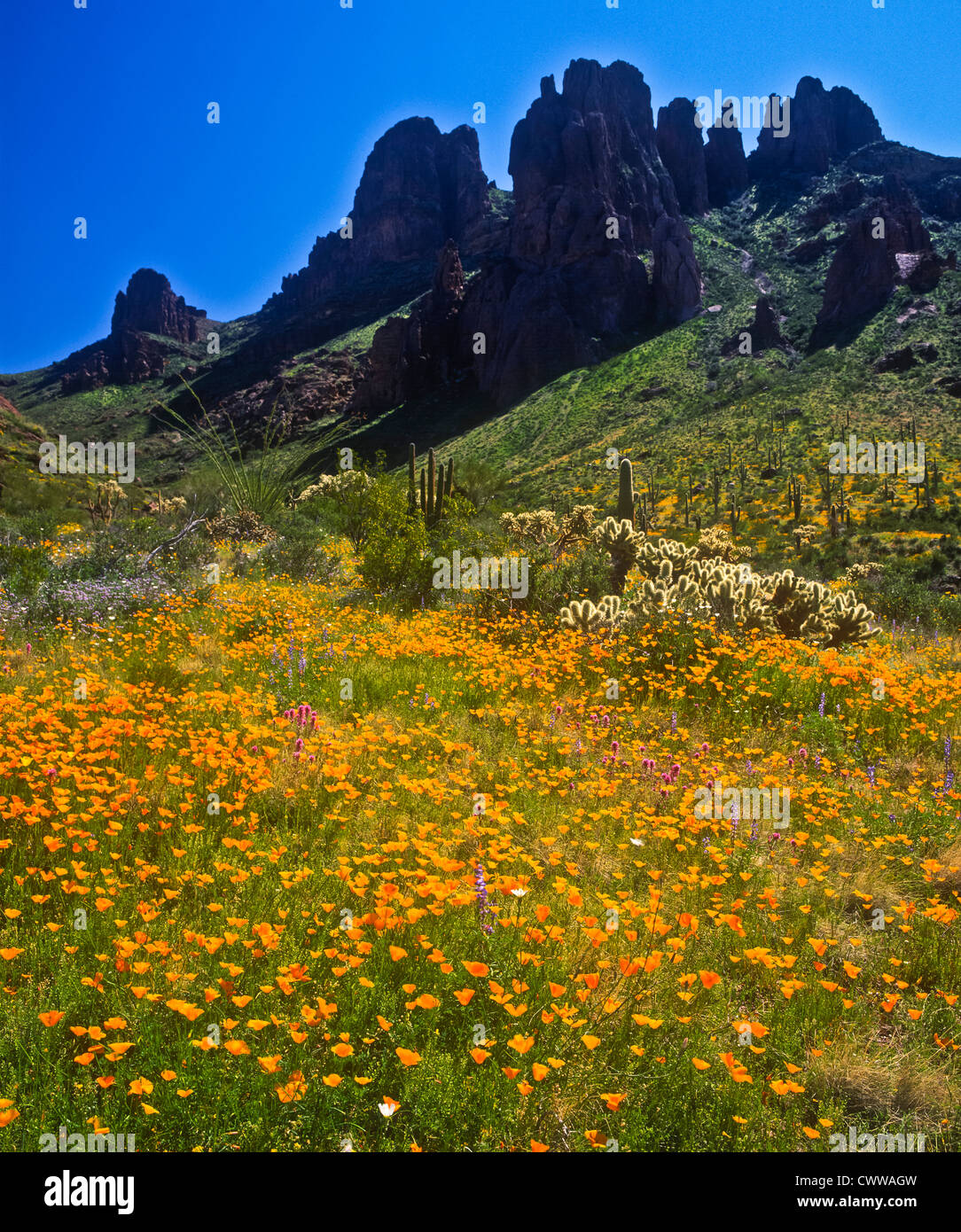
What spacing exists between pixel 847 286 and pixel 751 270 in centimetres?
1887

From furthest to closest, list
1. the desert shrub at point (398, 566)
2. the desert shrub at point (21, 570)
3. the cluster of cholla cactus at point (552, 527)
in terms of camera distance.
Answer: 1. the cluster of cholla cactus at point (552, 527)
2. the desert shrub at point (398, 566)
3. the desert shrub at point (21, 570)

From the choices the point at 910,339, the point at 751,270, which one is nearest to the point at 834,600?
the point at 910,339

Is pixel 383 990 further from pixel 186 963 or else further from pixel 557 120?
pixel 557 120

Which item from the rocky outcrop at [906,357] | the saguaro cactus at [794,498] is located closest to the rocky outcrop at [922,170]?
the rocky outcrop at [906,357]

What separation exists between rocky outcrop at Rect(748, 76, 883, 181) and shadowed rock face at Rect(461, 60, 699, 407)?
24110 millimetres

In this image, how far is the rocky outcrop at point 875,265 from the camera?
58031 mm

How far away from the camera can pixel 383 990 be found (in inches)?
94.7

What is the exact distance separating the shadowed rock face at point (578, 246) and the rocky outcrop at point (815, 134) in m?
24.1

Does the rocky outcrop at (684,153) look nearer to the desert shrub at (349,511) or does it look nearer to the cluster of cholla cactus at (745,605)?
the desert shrub at (349,511)

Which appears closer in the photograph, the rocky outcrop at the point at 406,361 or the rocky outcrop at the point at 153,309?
the rocky outcrop at the point at 406,361

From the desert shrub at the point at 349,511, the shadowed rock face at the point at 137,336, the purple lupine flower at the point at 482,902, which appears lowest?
the purple lupine flower at the point at 482,902

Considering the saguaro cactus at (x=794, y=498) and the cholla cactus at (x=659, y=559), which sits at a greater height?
the saguaro cactus at (x=794, y=498)

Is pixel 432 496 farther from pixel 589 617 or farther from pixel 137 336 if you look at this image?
pixel 137 336

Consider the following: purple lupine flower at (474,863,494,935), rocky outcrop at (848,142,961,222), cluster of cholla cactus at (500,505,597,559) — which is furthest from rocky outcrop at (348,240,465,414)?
purple lupine flower at (474,863,494,935)
